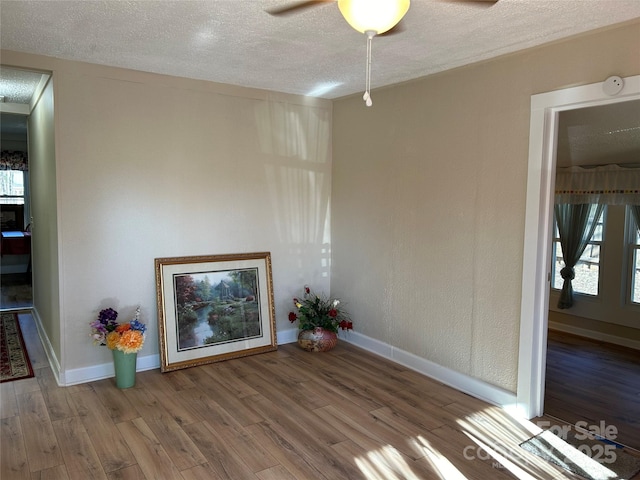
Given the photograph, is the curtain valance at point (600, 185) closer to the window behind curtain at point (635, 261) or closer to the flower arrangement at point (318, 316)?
the window behind curtain at point (635, 261)

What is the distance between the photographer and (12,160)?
7.75 metres

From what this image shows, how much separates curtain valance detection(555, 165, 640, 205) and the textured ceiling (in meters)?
2.86

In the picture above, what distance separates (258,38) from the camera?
2.86 metres

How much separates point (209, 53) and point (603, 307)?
16.3 feet

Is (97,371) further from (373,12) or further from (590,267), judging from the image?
(590,267)

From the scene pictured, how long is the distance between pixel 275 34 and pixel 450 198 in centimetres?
174

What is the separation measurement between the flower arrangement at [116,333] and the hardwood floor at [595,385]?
9.74 ft

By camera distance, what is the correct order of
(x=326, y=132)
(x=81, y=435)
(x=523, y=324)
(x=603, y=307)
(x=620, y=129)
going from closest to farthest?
(x=81, y=435) < (x=523, y=324) < (x=620, y=129) < (x=326, y=132) < (x=603, y=307)

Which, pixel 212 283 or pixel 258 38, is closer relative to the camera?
pixel 258 38

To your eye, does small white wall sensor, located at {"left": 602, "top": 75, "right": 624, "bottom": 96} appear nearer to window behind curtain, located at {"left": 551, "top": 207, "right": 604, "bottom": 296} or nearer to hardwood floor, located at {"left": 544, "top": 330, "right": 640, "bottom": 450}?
hardwood floor, located at {"left": 544, "top": 330, "right": 640, "bottom": 450}

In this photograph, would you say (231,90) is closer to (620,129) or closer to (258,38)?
(258,38)

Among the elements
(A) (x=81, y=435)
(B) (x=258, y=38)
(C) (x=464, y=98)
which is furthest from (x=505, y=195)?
(A) (x=81, y=435)

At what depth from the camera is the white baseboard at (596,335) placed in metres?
5.08

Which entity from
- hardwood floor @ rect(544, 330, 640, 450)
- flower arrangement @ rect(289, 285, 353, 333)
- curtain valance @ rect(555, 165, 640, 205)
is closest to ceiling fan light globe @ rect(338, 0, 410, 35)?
hardwood floor @ rect(544, 330, 640, 450)
